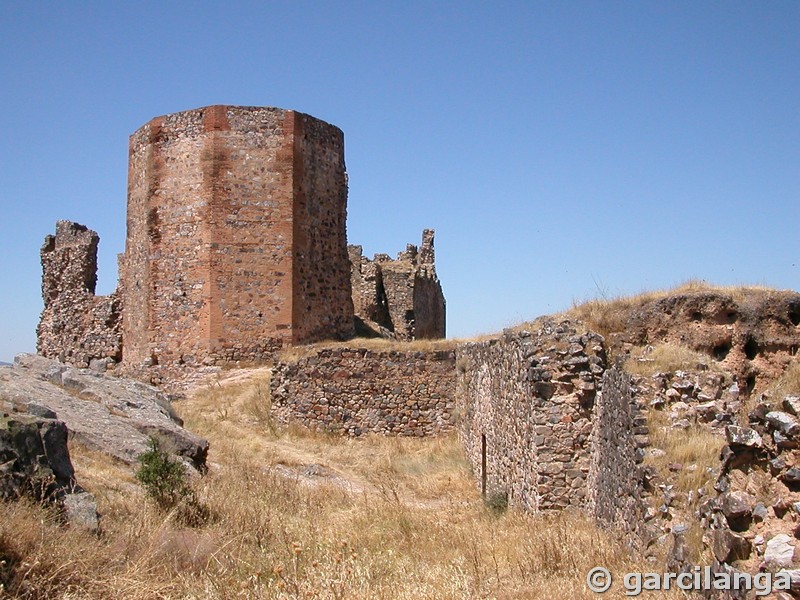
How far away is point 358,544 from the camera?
725 cm

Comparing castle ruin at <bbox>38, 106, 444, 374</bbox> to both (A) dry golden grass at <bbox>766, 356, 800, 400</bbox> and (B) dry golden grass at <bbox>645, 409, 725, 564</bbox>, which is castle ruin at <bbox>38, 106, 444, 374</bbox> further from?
(A) dry golden grass at <bbox>766, 356, 800, 400</bbox>

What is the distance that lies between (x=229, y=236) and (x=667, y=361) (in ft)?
45.7

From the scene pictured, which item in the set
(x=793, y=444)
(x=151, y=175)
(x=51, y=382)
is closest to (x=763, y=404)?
(x=793, y=444)

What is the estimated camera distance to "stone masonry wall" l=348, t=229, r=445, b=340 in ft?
90.0

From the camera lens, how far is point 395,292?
28844 mm

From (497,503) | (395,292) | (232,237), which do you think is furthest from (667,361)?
(395,292)

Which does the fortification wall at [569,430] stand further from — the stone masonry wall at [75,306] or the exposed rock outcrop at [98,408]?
the stone masonry wall at [75,306]

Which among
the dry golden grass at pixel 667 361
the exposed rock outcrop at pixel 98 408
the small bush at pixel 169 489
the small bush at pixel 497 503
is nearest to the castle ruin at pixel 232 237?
the exposed rock outcrop at pixel 98 408

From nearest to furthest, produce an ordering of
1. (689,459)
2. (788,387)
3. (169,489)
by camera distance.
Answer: (788,387) < (689,459) < (169,489)

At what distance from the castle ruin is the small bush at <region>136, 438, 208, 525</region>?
11135 millimetres

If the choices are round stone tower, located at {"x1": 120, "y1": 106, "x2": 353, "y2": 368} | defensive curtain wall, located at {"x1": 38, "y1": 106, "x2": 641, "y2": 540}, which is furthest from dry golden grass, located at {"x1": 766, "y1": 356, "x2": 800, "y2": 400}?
round stone tower, located at {"x1": 120, "y1": 106, "x2": 353, "y2": 368}

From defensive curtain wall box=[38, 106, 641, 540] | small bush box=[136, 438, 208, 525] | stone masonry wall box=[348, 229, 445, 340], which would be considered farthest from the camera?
stone masonry wall box=[348, 229, 445, 340]

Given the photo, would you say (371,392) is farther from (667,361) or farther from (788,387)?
(788,387)

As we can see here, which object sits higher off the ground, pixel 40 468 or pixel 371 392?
pixel 371 392
